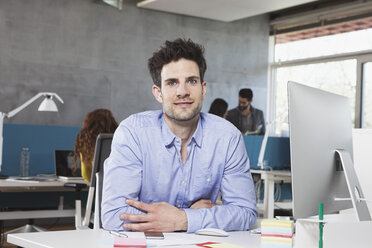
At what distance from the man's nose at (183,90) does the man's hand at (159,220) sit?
1.42 ft

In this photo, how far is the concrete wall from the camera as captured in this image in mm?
7051

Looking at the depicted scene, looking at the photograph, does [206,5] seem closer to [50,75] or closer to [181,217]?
[50,75]

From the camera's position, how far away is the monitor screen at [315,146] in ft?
4.89

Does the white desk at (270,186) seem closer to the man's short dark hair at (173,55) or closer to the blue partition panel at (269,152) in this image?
the blue partition panel at (269,152)

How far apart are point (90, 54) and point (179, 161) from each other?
5.83m

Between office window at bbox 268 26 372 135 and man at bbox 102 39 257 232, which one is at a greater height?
office window at bbox 268 26 372 135

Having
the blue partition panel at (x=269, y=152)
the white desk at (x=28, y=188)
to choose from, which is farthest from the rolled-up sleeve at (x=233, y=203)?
the blue partition panel at (x=269, y=152)

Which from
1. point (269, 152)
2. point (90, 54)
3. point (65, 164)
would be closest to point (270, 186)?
point (269, 152)

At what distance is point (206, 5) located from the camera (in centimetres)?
766

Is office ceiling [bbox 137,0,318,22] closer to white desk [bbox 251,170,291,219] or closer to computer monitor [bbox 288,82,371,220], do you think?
white desk [bbox 251,170,291,219]

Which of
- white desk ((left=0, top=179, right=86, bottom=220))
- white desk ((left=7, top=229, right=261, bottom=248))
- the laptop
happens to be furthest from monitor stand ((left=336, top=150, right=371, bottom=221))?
the laptop

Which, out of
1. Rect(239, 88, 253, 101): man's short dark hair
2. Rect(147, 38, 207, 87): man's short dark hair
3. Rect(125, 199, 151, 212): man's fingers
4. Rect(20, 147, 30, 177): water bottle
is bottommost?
Rect(20, 147, 30, 177): water bottle

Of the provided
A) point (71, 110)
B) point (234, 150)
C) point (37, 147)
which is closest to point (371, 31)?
point (71, 110)

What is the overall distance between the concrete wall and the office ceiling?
365mm
